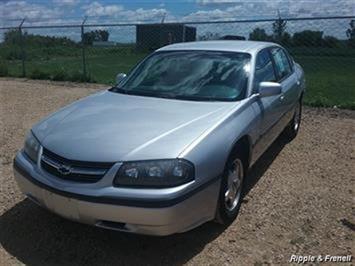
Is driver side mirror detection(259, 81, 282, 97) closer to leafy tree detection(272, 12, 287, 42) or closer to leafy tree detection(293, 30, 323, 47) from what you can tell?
leafy tree detection(272, 12, 287, 42)

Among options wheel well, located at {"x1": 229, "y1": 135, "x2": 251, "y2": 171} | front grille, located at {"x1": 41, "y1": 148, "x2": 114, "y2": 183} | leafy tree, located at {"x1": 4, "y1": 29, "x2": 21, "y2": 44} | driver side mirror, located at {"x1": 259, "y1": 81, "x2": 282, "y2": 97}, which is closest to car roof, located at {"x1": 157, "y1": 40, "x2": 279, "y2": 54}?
driver side mirror, located at {"x1": 259, "y1": 81, "x2": 282, "y2": 97}

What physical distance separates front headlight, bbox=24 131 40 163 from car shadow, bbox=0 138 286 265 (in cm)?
63

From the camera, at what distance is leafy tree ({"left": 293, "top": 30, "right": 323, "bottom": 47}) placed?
1222 cm

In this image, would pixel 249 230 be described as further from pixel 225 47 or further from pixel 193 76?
pixel 225 47

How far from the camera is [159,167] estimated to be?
10.2 ft

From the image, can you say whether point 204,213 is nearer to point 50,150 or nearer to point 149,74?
point 50,150

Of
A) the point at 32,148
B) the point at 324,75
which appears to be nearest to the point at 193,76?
the point at 32,148

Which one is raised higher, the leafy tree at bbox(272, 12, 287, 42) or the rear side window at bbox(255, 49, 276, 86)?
the rear side window at bbox(255, 49, 276, 86)

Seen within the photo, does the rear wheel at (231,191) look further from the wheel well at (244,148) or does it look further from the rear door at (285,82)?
the rear door at (285,82)

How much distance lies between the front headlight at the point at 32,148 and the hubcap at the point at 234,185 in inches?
61.2

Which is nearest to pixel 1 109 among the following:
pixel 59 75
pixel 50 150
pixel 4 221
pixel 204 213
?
pixel 59 75

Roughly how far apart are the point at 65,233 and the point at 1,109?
6031mm

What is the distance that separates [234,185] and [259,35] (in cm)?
831

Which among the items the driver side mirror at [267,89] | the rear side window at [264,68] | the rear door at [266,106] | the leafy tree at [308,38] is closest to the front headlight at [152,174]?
the rear door at [266,106]
